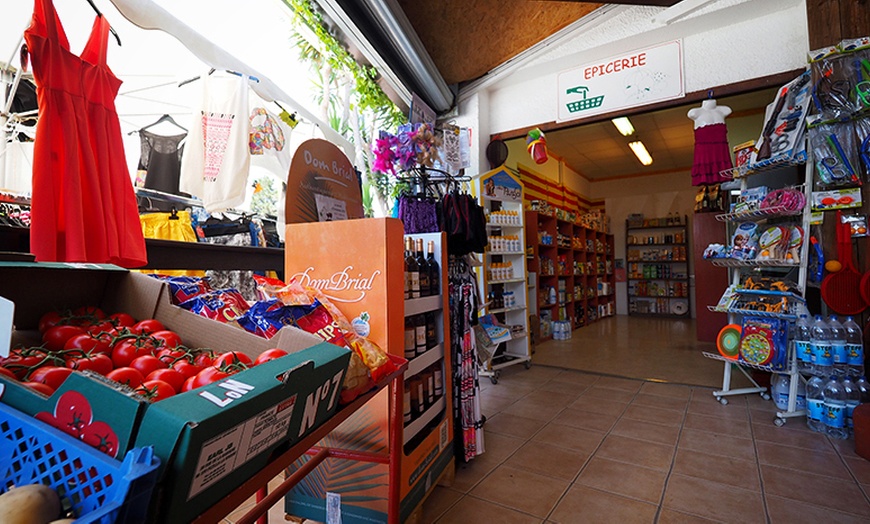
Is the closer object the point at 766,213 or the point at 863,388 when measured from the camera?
the point at 863,388

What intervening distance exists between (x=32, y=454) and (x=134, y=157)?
3.38 m

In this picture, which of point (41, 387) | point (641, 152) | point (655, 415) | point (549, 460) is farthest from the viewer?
point (641, 152)

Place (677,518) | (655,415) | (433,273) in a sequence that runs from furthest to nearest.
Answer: (655,415)
(433,273)
(677,518)

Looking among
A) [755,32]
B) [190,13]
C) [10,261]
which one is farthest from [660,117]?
[10,261]

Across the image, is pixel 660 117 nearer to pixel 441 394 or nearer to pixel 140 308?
pixel 441 394

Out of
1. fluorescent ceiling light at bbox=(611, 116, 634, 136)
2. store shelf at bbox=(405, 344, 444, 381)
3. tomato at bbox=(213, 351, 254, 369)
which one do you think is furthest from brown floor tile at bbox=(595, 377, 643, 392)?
fluorescent ceiling light at bbox=(611, 116, 634, 136)

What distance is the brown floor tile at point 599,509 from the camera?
1.86m

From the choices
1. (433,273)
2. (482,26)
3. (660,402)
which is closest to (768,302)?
(660,402)

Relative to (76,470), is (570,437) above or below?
below

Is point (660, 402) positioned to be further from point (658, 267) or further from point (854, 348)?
point (658, 267)

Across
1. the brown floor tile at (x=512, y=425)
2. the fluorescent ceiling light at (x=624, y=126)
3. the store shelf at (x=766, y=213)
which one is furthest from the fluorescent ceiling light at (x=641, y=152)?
the brown floor tile at (x=512, y=425)

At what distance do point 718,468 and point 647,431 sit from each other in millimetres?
558

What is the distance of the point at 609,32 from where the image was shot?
4168 mm

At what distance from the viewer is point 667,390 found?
375cm
